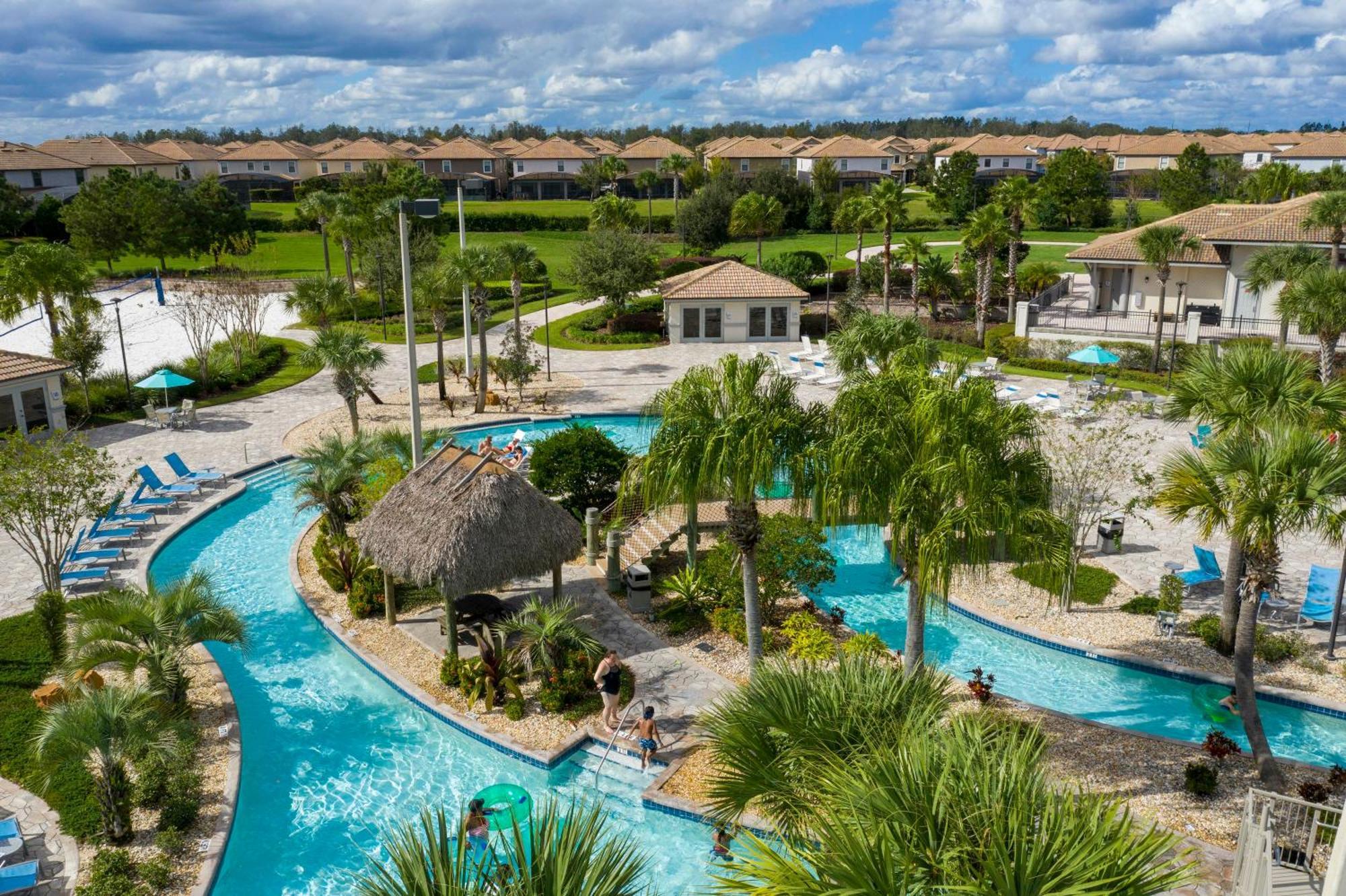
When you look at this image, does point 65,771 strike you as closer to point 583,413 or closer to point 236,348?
point 583,413

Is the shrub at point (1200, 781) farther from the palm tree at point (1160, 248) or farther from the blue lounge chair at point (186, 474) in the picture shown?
the palm tree at point (1160, 248)

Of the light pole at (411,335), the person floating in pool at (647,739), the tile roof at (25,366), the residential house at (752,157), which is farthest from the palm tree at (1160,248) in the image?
the residential house at (752,157)

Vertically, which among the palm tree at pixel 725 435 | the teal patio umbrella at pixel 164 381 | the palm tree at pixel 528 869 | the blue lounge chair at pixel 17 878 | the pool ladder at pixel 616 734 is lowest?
the pool ladder at pixel 616 734

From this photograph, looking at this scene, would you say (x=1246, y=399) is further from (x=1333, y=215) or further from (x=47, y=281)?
(x=47, y=281)

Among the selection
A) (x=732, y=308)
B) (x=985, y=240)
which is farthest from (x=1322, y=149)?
(x=732, y=308)

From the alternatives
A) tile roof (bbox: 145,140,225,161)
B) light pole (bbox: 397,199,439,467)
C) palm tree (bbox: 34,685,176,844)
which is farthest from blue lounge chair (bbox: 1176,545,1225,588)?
tile roof (bbox: 145,140,225,161)

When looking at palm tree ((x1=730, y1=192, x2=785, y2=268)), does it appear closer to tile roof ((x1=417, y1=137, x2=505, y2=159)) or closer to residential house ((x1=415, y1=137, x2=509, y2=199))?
residential house ((x1=415, y1=137, x2=509, y2=199))
